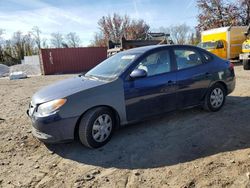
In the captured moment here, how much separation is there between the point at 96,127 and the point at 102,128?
12 cm

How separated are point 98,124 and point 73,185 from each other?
1.11 meters

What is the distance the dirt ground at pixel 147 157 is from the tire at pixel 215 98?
10.8 inches

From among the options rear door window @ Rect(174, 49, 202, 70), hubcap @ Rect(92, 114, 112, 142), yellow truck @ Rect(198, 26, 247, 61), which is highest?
yellow truck @ Rect(198, 26, 247, 61)

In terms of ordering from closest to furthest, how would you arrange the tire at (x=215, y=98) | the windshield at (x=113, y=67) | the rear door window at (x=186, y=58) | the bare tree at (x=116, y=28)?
the windshield at (x=113, y=67)
the rear door window at (x=186, y=58)
the tire at (x=215, y=98)
the bare tree at (x=116, y=28)

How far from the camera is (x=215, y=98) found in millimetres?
5297

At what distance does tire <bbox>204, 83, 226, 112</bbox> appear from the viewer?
17.0 feet

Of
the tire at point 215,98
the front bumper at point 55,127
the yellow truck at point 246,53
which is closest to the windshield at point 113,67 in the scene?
the front bumper at point 55,127

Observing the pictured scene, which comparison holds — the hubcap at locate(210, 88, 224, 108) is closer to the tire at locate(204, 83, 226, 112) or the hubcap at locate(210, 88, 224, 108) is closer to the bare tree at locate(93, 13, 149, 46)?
the tire at locate(204, 83, 226, 112)

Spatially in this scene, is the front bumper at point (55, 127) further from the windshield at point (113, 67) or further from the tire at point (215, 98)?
the tire at point (215, 98)

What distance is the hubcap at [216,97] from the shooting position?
525 centimetres

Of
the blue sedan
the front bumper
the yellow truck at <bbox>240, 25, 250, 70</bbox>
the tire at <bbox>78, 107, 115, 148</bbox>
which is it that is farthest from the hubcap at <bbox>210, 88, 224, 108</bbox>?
the yellow truck at <bbox>240, 25, 250, 70</bbox>

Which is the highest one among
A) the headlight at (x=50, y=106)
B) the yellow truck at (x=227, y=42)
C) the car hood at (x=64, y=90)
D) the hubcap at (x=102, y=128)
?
the yellow truck at (x=227, y=42)

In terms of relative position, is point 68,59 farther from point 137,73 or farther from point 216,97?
point 137,73

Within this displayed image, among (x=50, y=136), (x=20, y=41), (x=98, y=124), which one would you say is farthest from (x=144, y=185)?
(x=20, y=41)
